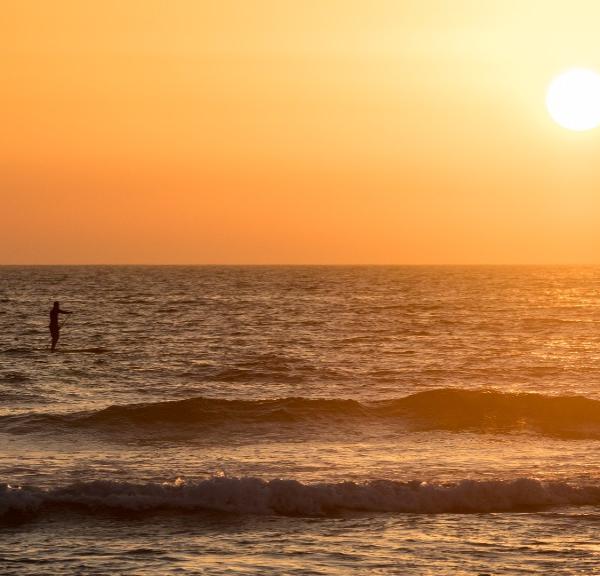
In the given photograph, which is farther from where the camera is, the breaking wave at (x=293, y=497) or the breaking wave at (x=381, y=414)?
the breaking wave at (x=381, y=414)

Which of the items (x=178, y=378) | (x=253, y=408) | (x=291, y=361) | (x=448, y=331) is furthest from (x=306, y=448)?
(x=448, y=331)

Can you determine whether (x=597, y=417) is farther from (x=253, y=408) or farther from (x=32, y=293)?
(x=32, y=293)

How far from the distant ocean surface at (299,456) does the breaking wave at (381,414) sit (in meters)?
0.07

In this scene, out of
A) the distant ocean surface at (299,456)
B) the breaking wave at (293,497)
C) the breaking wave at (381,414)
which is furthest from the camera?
the breaking wave at (381,414)

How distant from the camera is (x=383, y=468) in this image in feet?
59.4

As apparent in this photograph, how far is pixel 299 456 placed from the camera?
63.9 feet

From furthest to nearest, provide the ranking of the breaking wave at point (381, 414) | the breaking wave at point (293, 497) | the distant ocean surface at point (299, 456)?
the breaking wave at point (381, 414)
the breaking wave at point (293, 497)
the distant ocean surface at point (299, 456)

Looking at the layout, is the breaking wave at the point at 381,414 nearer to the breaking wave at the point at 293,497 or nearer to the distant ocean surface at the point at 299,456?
the distant ocean surface at the point at 299,456

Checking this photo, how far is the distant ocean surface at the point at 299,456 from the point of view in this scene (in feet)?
42.8

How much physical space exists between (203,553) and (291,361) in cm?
2523

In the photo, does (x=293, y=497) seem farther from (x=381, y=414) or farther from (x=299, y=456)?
(x=381, y=414)

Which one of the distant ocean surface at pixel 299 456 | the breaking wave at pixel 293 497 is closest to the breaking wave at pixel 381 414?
the distant ocean surface at pixel 299 456

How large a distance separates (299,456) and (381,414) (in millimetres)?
6070

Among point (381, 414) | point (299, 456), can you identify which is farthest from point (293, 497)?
point (381, 414)
